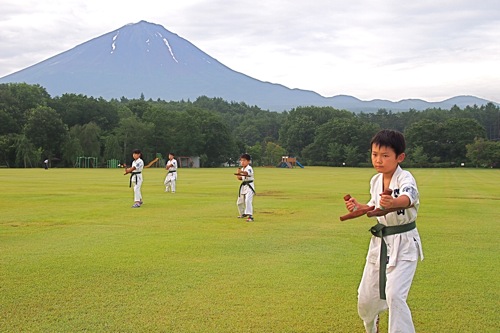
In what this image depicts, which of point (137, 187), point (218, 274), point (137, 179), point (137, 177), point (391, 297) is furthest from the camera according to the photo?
point (137, 177)

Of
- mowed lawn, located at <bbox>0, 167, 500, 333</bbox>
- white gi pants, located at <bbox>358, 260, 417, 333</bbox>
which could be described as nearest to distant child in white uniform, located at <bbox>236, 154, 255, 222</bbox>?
mowed lawn, located at <bbox>0, 167, 500, 333</bbox>

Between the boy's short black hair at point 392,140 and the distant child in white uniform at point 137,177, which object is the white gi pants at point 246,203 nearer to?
the distant child in white uniform at point 137,177

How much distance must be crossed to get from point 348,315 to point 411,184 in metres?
1.96

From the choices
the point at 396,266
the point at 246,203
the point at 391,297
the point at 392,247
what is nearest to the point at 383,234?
the point at 392,247

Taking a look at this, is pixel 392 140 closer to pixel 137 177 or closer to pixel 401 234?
pixel 401 234

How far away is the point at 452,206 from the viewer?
21312mm

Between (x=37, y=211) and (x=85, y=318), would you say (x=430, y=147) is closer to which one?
(x=37, y=211)

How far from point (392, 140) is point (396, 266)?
3.91 ft

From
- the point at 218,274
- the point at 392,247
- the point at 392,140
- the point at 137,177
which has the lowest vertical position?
the point at 218,274

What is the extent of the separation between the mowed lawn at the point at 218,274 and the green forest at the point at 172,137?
71.7 m

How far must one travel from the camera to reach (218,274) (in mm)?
8430

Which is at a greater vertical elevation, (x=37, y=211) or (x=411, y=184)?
(x=411, y=184)

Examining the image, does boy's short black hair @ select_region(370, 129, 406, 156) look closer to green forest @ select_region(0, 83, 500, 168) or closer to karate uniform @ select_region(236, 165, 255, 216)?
karate uniform @ select_region(236, 165, 255, 216)

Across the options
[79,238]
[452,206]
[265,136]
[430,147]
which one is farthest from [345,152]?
[79,238]
